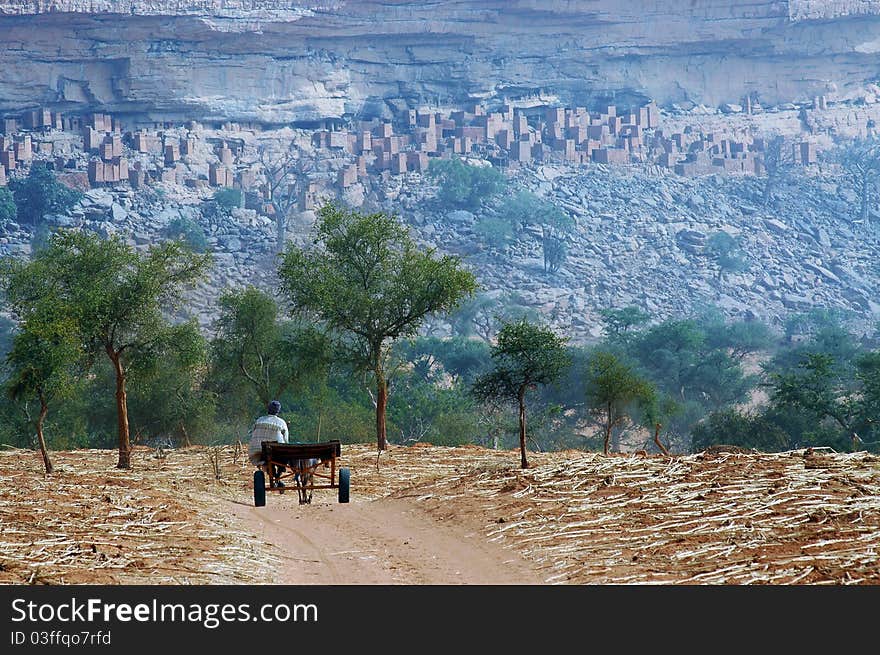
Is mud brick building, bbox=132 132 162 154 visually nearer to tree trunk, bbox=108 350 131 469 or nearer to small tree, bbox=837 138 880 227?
small tree, bbox=837 138 880 227

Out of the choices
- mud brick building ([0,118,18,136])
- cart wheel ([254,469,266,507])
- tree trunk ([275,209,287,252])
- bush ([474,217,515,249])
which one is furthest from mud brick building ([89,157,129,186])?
cart wheel ([254,469,266,507])

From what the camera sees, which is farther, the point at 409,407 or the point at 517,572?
the point at 409,407

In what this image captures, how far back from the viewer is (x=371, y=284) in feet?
72.9

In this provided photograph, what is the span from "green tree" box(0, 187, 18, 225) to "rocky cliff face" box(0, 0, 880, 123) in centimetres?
886

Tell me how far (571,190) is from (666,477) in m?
67.1

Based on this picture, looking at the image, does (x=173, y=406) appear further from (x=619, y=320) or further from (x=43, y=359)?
(x=619, y=320)

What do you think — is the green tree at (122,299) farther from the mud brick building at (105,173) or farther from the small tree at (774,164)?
the small tree at (774,164)

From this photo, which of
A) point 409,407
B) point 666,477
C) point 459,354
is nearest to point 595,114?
point 459,354

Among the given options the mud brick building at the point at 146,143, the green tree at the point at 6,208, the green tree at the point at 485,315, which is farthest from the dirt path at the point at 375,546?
the mud brick building at the point at 146,143

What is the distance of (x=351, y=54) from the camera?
281 ft

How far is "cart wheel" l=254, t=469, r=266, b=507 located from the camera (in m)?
12.1

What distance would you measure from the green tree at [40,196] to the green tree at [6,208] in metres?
0.61

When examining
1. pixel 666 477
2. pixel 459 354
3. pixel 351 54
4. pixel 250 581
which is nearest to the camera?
pixel 250 581
